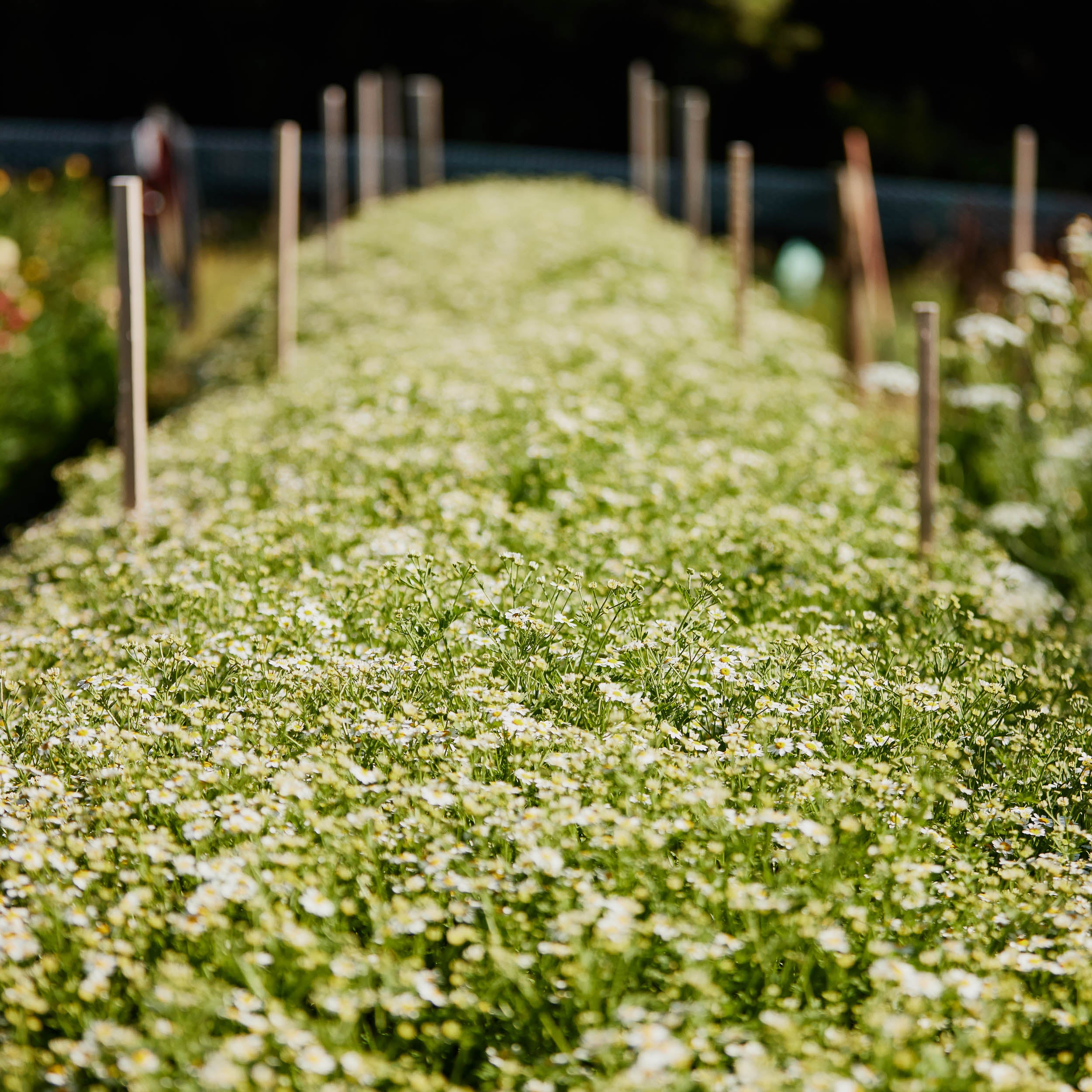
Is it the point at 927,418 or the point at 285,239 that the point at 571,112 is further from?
the point at 927,418

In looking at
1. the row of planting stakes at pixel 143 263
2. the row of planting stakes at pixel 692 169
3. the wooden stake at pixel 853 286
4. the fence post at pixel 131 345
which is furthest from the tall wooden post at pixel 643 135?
the fence post at pixel 131 345

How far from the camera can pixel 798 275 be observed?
54.1ft

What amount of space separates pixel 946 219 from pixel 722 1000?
17505mm

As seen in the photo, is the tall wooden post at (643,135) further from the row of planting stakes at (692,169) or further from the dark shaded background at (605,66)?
the dark shaded background at (605,66)

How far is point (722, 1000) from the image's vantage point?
2574mm

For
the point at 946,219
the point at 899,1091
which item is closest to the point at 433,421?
the point at 899,1091

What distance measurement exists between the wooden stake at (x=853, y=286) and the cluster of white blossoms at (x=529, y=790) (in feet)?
20.6

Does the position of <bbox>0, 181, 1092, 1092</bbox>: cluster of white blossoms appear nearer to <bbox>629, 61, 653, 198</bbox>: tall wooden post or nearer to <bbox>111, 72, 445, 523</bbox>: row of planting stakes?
<bbox>111, 72, 445, 523</bbox>: row of planting stakes

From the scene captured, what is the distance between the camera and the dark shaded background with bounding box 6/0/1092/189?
71.9 ft

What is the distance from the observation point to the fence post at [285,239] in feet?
25.5

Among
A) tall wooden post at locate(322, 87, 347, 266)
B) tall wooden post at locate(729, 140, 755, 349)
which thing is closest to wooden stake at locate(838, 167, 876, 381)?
tall wooden post at locate(729, 140, 755, 349)

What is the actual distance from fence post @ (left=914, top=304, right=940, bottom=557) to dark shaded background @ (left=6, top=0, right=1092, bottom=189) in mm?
17592

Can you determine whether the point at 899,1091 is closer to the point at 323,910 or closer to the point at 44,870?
the point at 323,910

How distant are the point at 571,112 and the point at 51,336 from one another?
60.6ft
